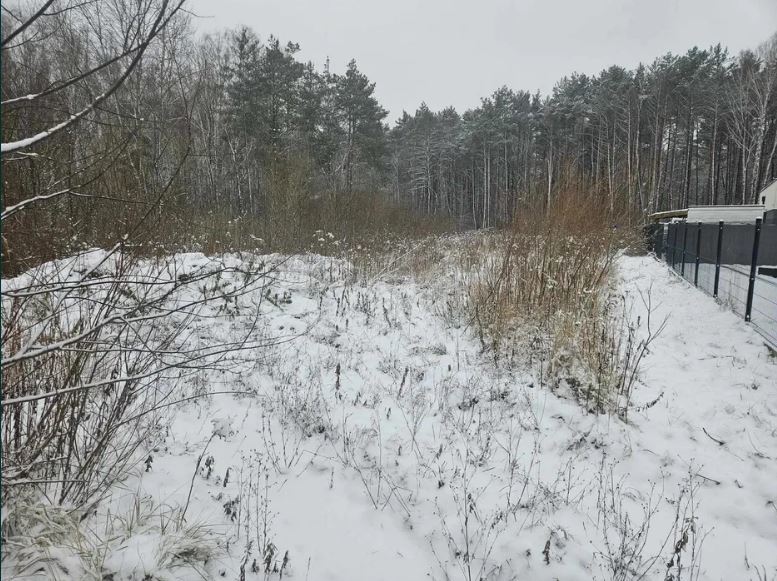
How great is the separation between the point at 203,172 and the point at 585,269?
18.3m

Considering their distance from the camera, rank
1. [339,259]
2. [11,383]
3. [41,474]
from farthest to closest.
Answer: [339,259] → [41,474] → [11,383]

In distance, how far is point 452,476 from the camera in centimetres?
261

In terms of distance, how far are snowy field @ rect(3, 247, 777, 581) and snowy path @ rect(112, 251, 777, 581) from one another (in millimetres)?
12

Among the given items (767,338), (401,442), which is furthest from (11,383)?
(767,338)

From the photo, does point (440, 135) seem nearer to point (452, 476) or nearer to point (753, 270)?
point (753, 270)

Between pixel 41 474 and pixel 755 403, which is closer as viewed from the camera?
pixel 41 474

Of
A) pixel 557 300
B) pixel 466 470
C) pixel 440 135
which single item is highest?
pixel 440 135

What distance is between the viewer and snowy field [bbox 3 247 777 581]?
198cm

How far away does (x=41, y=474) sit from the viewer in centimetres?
189

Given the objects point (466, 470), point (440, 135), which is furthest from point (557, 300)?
point (440, 135)

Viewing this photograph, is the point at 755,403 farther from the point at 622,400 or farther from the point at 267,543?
the point at 267,543

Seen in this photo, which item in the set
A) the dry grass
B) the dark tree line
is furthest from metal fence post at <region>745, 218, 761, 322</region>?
the dark tree line

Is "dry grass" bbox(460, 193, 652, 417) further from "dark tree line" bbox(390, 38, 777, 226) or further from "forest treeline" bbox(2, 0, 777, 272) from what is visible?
"dark tree line" bbox(390, 38, 777, 226)

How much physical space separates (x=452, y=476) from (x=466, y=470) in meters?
0.13
